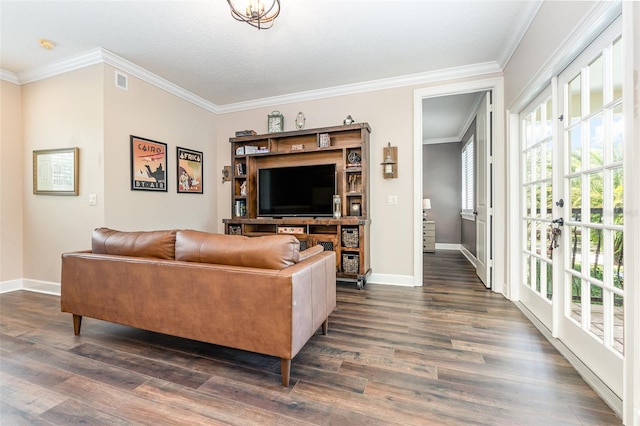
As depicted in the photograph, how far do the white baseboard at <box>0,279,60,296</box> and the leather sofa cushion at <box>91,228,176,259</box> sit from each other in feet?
6.45

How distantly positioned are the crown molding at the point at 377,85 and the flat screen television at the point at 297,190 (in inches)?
42.2

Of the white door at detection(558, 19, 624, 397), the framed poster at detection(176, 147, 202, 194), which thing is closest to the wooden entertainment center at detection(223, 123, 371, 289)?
the framed poster at detection(176, 147, 202, 194)

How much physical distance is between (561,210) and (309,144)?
2972 millimetres

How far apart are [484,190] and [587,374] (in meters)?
2.40

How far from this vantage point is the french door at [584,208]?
1491 millimetres

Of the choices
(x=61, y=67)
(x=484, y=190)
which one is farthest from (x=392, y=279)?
(x=61, y=67)

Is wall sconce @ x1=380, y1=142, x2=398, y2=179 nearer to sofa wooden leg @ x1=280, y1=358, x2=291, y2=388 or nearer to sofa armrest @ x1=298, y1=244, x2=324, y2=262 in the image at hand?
sofa armrest @ x1=298, y1=244, x2=324, y2=262

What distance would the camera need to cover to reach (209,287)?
1.66m

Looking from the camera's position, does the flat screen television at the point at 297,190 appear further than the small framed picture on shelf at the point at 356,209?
Yes

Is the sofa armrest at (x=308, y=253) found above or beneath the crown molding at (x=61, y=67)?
beneath

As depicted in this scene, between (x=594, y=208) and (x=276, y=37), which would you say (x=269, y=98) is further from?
(x=594, y=208)

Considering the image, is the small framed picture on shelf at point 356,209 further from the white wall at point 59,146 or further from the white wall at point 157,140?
the white wall at point 59,146

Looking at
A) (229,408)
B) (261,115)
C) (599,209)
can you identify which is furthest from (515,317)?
(261,115)

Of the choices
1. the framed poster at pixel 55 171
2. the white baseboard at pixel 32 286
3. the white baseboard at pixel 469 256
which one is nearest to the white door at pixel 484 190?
the white baseboard at pixel 469 256
